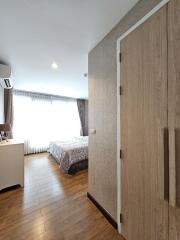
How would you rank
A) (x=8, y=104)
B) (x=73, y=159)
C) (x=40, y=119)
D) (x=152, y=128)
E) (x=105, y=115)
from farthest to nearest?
1. (x=40, y=119)
2. (x=8, y=104)
3. (x=73, y=159)
4. (x=105, y=115)
5. (x=152, y=128)

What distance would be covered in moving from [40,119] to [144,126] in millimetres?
4668

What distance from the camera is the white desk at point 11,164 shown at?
7.84 feet

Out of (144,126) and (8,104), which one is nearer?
(144,126)

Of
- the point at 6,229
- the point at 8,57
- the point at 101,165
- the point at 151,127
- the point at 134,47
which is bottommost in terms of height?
the point at 6,229

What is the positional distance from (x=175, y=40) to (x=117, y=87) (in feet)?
2.27

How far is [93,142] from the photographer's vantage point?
2.07 m

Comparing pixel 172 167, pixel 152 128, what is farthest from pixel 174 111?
pixel 172 167

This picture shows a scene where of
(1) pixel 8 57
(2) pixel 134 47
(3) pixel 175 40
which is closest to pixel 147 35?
(2) pixel 134 47

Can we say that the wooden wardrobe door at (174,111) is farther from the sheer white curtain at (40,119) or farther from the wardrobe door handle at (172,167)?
the sheer white curtain at (40,119)

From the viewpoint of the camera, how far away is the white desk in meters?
2.39

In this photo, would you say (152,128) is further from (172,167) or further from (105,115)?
(105,115)

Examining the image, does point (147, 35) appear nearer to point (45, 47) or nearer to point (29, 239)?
point (45, 47)

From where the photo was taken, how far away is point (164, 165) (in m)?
0.94

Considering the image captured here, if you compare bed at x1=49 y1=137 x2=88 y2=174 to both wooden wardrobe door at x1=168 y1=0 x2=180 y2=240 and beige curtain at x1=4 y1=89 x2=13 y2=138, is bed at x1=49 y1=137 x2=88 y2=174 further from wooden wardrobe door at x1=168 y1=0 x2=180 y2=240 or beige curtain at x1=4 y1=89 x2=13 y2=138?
wooden wardrobe door at x1=168 y1=0 x2=180 y2=240
